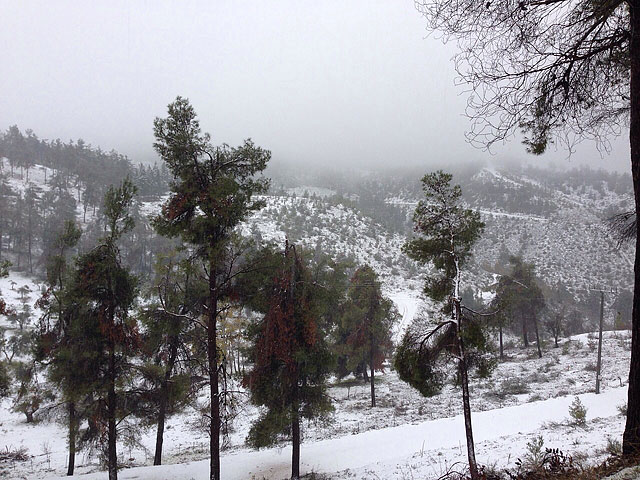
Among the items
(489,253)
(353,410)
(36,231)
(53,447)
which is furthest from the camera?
(489,253)

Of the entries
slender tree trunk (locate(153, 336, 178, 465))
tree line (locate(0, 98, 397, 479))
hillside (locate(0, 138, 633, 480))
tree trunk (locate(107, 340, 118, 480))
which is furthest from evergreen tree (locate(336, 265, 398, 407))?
tree trunk (locate(107, 340, 118, 480))

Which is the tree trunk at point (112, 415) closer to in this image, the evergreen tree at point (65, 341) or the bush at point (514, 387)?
the evergreen tree at point (65, 341)

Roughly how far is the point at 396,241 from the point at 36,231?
91.5m

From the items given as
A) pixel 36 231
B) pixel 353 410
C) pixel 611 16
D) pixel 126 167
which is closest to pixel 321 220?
pixel 126 167

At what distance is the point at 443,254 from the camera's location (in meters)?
9.36

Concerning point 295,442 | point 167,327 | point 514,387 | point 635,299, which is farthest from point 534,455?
point 514,387

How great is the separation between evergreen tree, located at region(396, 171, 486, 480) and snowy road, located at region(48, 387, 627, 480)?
556cm

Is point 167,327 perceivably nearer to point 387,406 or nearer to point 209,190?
point 209,190

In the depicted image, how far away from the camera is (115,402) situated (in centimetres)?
1122

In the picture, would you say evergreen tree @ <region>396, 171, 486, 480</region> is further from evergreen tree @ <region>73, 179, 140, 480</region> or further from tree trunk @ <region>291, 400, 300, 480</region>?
evergreen tree @ <region>73, 179, 140, 480</region>

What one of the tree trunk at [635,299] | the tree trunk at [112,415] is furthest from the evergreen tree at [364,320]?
the tree trunk at [635,299]

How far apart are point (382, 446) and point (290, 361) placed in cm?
624

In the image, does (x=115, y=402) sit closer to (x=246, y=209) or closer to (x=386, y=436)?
(x=246, y=209)

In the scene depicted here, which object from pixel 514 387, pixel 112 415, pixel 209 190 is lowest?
pixel 514 387
